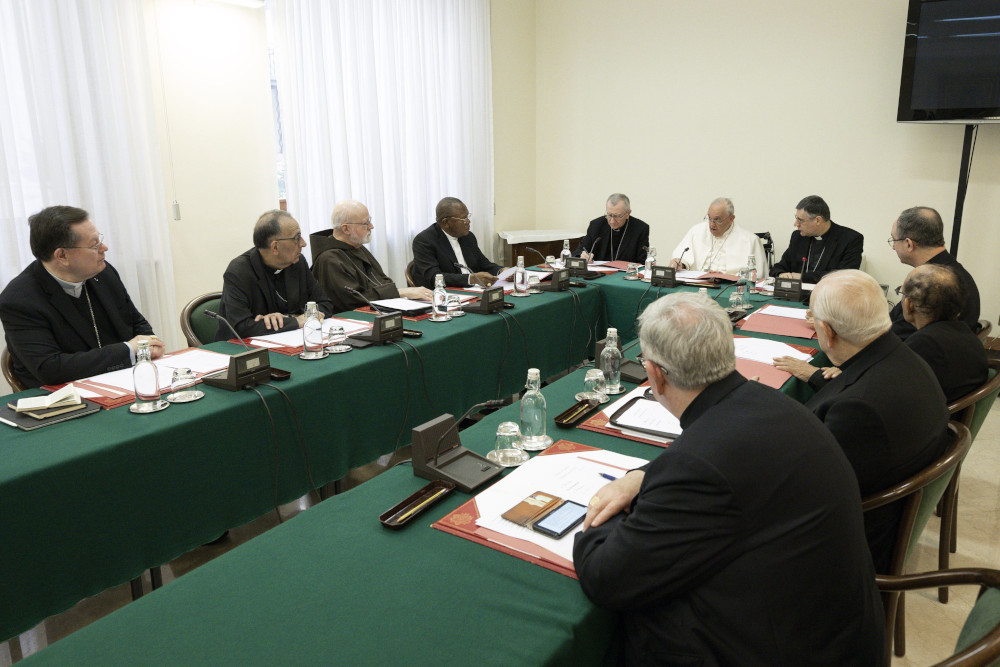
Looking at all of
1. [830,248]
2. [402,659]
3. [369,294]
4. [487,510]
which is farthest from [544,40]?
[402,659]

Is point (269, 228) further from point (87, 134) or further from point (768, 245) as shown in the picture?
point (768, 245)

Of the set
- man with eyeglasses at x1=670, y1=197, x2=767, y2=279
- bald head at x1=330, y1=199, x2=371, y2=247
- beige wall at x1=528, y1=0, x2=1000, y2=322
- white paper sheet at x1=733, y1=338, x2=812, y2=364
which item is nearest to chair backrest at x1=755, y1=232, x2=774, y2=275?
beige wall at x1=528, y1=0, x2=1000, y2=322

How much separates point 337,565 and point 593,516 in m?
0.47

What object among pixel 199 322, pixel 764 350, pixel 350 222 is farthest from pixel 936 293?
pixel 199 322

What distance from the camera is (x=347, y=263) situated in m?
3.63

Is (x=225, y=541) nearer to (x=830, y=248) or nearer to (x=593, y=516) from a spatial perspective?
(x=593, y=516)

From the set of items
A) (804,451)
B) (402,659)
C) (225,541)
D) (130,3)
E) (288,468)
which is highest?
(130,3)

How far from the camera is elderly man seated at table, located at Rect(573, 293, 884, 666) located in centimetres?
96

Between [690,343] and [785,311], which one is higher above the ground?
[690,343]

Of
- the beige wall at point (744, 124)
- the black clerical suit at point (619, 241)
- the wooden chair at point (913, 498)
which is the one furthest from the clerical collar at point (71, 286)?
the beige wall at point (744, 124)

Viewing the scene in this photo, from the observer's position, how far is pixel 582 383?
2.09 m

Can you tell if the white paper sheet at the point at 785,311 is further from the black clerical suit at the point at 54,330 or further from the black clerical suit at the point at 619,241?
the black clerical suit at the point at 54,330

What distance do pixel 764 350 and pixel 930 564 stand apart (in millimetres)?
974

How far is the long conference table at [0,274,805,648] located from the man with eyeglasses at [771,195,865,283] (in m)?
2.31
